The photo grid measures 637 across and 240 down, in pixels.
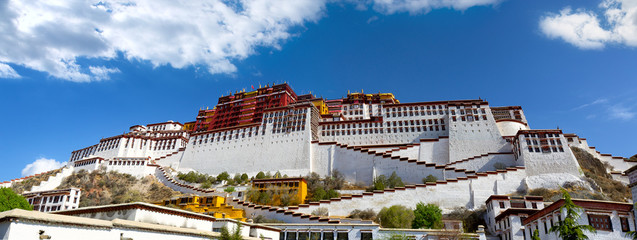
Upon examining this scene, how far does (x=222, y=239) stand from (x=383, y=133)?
43197 millimetres

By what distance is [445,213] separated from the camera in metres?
35.2

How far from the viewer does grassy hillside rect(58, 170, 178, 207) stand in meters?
49.3

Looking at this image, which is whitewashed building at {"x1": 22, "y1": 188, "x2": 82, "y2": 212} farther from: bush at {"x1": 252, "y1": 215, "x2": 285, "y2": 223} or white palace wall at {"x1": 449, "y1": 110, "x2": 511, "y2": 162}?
white palace wall at {"x1": 449, "y1": 110, "x2": 511, "y2": 162}

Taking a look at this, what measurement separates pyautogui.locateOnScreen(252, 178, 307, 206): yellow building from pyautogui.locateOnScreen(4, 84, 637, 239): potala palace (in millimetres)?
4753

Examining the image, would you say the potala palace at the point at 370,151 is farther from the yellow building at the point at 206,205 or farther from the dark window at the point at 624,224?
the dark window at the point at 624,224

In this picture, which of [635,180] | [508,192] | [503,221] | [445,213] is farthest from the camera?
[508,192]

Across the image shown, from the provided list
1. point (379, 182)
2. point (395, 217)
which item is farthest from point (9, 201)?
point (379, 182)

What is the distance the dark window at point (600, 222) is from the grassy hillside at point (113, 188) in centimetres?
4305

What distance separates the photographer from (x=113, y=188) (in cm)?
5394

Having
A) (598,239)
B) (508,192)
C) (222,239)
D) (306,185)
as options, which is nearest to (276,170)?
(306,185)

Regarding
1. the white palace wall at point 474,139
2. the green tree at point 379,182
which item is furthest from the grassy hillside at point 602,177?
the green tree at point 379,182

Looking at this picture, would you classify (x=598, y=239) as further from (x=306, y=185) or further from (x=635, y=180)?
(x=306, y=185)

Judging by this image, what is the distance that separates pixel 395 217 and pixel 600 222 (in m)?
15.3

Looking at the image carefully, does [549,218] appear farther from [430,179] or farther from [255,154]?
[255,154]
